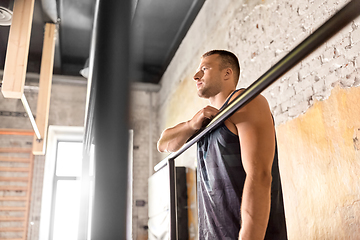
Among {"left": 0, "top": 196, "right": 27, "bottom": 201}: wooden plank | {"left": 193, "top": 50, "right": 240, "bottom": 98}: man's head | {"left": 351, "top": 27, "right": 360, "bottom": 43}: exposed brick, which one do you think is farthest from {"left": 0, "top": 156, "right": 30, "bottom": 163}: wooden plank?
{"left": 351, "top": 27, "right": 360, "bottom": 43}: exposed brick

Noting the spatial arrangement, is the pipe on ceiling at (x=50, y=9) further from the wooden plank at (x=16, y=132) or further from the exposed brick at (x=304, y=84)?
the exposed brick at (x=304, y=84)

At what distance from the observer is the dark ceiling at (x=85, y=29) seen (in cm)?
422

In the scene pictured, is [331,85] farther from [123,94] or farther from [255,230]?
[123,94]

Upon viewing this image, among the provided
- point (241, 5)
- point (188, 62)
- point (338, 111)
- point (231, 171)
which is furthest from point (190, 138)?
point (188, 62)

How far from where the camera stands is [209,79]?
5.43 ft

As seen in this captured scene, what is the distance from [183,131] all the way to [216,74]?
43cm

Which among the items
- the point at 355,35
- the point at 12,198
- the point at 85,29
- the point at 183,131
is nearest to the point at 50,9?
the point at 85,29

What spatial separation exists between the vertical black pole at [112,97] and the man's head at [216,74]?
1.27 meters

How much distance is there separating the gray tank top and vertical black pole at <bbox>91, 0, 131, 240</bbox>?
2.93 ft

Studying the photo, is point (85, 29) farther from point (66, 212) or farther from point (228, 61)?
point (228, 61)

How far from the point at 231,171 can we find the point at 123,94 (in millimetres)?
907

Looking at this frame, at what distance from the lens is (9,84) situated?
2609 mm

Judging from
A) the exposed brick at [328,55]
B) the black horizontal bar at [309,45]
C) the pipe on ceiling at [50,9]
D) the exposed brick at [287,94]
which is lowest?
the black horizontal bar at [309,45]

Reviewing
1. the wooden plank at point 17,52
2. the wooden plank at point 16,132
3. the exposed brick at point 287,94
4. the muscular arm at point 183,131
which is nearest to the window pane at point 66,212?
the wooden plank at point 16,132
